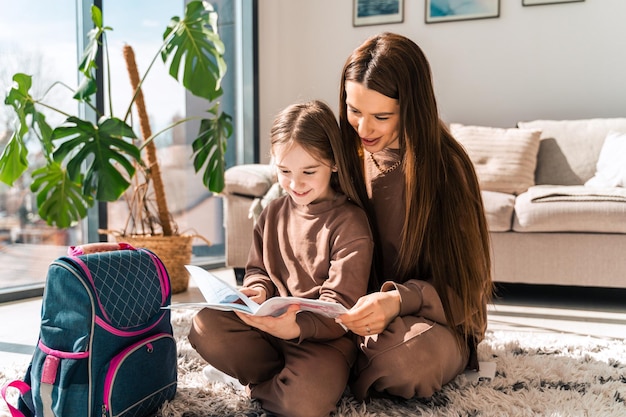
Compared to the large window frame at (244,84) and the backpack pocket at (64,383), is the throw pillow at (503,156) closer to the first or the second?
the large window frame at (244,84)

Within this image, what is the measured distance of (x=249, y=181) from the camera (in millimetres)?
3254

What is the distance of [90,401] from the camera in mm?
1241

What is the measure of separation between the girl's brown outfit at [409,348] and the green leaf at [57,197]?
1497 mm

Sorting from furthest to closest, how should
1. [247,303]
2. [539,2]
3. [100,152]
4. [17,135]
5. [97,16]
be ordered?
[539,2], [97,16], [100,152], [17,135], [247,303]

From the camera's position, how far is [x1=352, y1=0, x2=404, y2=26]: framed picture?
429cm

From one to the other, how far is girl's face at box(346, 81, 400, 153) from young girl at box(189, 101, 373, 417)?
0.20 feet

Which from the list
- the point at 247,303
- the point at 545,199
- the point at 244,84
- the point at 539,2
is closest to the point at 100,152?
the point at 247,303

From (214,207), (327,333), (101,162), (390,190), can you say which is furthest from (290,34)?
(327,333)

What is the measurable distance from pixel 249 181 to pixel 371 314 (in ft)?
6.51

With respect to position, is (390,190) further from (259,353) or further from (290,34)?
(290,34)

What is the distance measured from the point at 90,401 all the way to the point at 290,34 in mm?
3677

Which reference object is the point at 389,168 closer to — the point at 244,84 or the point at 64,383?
the point at 64,383

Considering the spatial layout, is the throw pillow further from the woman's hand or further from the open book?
the open book

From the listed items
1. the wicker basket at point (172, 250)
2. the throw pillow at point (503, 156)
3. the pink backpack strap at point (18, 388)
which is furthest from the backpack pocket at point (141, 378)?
the throw pillow at point (503, 156)
